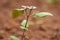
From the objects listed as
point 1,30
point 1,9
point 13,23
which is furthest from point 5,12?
point 1,30

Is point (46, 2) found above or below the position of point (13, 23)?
above

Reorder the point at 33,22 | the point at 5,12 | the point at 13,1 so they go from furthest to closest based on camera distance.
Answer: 1. the point at 13,1
2. the point at 5,12
3. the point at 33,22

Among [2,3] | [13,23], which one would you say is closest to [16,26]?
[13,23]

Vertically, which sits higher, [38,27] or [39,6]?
[39,6]

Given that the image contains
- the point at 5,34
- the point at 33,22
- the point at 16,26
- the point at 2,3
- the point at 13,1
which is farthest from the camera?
the point at 13,1

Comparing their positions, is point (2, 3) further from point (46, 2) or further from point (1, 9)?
point (46, 2)

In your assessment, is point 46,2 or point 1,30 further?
point 46,2

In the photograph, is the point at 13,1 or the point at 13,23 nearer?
Result: the point at 13,23

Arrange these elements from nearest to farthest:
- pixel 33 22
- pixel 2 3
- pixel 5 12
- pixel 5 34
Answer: pixel 5 34, pixel 33 22, pixel 5 12, pixel 2 3

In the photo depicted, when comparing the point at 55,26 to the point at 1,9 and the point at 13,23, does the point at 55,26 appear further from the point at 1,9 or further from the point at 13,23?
the point at 1,9
